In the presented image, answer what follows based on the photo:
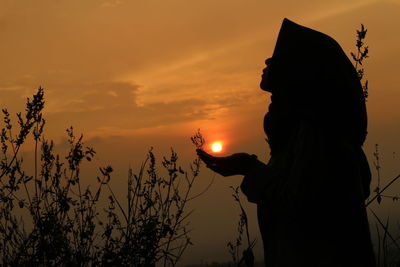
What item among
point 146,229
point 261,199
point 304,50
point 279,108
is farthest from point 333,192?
point 146,229

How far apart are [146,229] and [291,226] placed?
2256 millimetres

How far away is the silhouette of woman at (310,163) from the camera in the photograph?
9.04 feet

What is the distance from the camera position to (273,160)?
3.09 metres

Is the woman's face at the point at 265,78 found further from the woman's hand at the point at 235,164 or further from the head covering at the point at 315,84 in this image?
the woman's hand at the point at 235,164

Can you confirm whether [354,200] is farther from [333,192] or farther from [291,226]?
[291,226]

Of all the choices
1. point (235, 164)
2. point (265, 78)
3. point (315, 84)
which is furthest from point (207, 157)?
point (315, 84)

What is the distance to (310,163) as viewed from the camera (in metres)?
2.73

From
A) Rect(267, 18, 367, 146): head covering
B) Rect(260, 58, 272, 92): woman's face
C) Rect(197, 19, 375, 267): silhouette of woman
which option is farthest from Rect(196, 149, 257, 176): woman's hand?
Rect(260, 58, 272, 92): woman's face

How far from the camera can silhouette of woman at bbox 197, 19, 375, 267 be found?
2.76m

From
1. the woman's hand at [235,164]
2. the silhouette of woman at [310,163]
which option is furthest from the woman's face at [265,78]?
the woman's hand at [235,164]

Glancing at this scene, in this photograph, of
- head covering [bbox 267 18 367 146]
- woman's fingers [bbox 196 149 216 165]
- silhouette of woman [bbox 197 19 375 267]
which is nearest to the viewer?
silhouette of woman [bbox 197 19 375 267]

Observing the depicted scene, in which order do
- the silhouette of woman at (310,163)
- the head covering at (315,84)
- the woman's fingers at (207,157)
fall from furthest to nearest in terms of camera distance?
the woman's fingers at (207,157), the head covering at (315,84), the silhouette of woman at (310,163)

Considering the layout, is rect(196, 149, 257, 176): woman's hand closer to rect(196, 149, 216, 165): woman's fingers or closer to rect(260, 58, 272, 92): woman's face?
rect(196, 149, 216, 165): woman's fingers

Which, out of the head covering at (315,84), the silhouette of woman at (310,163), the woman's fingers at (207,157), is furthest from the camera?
the woman's fingers at (207,157)
